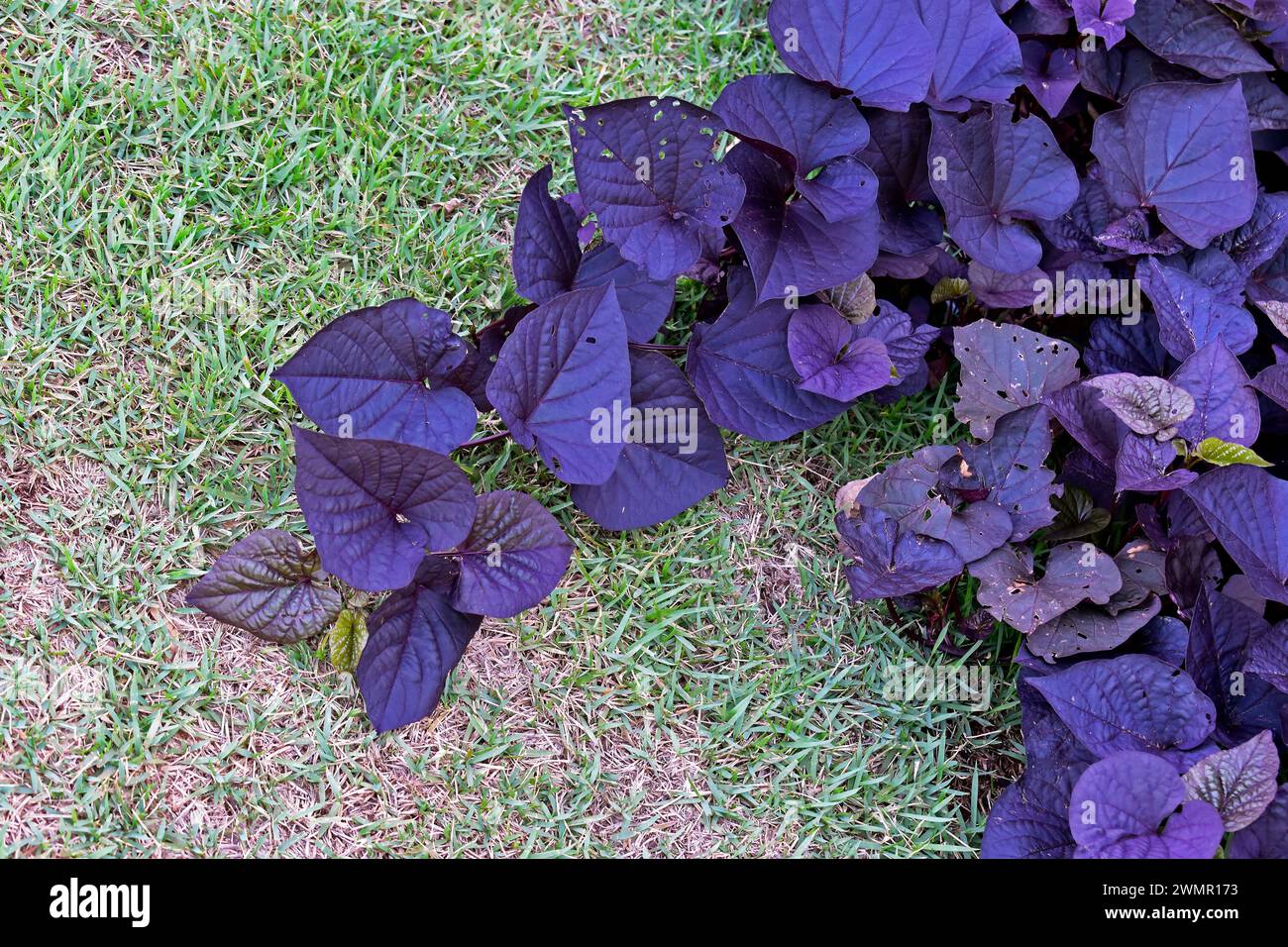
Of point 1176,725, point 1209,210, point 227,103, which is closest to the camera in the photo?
point 1176,725

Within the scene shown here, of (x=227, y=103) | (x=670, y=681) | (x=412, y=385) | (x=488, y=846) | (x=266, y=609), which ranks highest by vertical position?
(x=227, y=103)

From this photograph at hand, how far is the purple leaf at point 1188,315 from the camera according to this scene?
6.07ft

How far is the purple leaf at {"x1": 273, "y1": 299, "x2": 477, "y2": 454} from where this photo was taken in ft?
5.58

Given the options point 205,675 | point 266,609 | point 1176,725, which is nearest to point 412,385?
point 266,609

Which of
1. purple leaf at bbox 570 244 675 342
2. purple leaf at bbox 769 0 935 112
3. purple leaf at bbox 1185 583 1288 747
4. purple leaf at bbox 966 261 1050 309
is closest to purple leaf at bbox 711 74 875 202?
purple leaf at bbox 769 0 935 112

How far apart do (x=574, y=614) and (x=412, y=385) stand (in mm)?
502

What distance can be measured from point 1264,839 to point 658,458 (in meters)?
1.11

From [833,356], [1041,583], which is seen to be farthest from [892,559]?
[833,356]

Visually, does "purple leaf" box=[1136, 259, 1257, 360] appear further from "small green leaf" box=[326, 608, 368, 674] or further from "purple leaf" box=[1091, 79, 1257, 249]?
"small green leaf" box=[326, 608, 368, 674]

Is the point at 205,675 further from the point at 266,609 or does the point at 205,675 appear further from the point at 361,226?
the point at 361,226

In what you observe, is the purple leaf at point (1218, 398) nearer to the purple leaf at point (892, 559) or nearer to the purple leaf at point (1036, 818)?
the purple leaf at point (892, 559)

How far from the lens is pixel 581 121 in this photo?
1.78m

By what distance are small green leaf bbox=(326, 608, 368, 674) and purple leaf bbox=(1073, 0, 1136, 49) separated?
1762 millimetres

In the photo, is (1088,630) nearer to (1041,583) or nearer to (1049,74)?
(1041,583)
